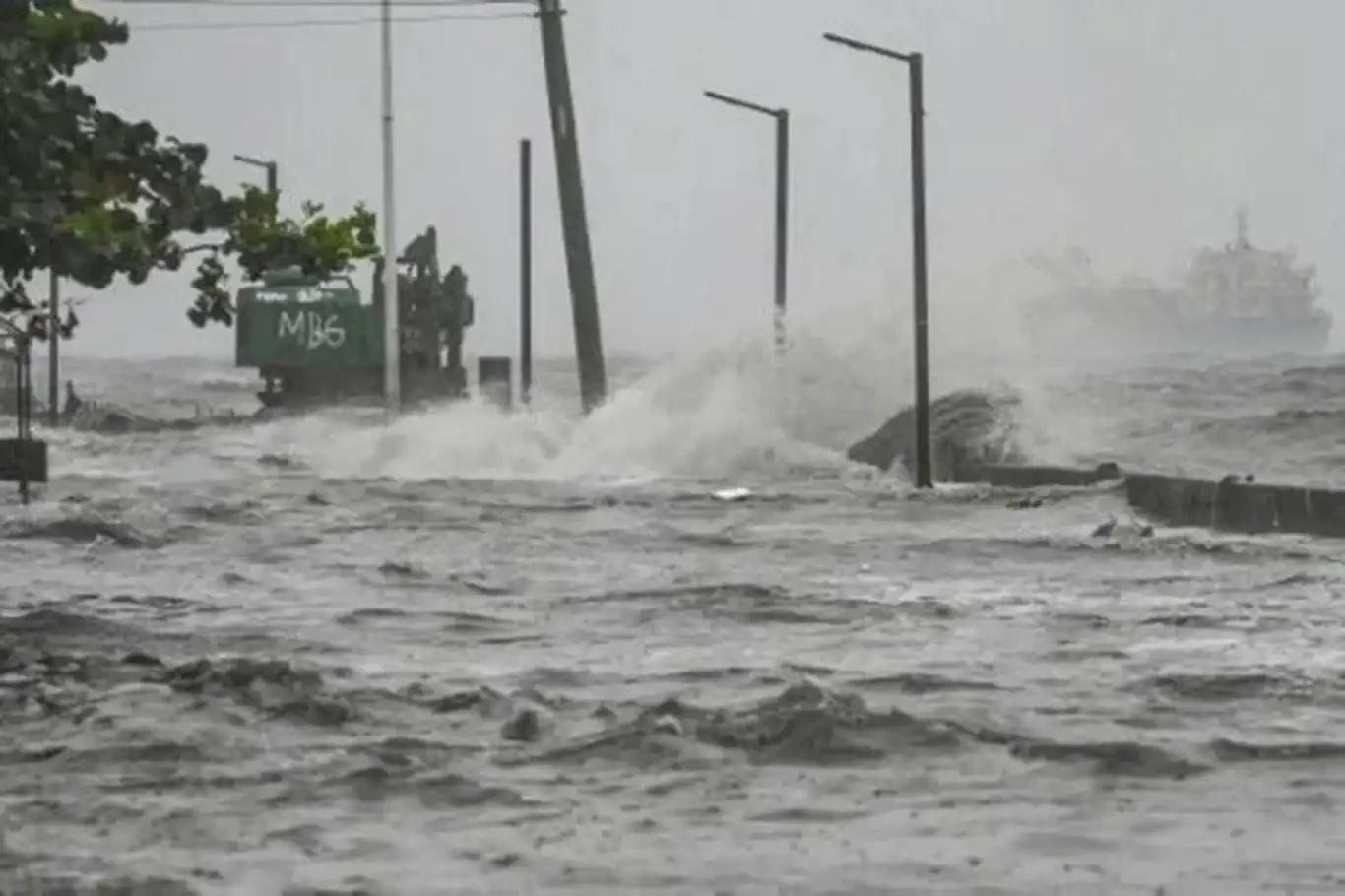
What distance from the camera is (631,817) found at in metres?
11.7

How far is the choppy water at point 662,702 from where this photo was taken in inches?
426

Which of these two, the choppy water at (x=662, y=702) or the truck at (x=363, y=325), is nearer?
the choppy water at (x=662, y=702)

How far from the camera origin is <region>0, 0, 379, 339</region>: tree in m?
17.8

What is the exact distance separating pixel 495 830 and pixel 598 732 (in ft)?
8.83

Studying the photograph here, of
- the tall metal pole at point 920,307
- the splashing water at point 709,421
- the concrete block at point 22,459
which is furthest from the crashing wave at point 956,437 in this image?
the concrete block at point 22,459

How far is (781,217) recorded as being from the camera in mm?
52906

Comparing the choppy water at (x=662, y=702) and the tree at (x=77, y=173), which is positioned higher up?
the tree at (x=77, y=173)

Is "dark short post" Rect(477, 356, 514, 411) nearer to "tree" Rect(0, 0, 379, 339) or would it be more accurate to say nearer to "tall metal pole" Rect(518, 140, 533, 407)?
"tall metal pole" Rect(518, 140, 533, 407)

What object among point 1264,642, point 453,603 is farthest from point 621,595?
point 1264,642

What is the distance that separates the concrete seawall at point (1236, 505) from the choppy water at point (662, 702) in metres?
0.59

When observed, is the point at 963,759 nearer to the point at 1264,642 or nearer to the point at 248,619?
the point at 1264,642

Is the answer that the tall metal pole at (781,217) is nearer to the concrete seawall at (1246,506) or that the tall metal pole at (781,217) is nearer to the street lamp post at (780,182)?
the street lamp post at (780,182)

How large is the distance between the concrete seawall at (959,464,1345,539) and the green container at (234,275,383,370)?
29.8 metres

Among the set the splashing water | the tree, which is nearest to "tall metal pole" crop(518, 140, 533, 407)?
the splashing water
